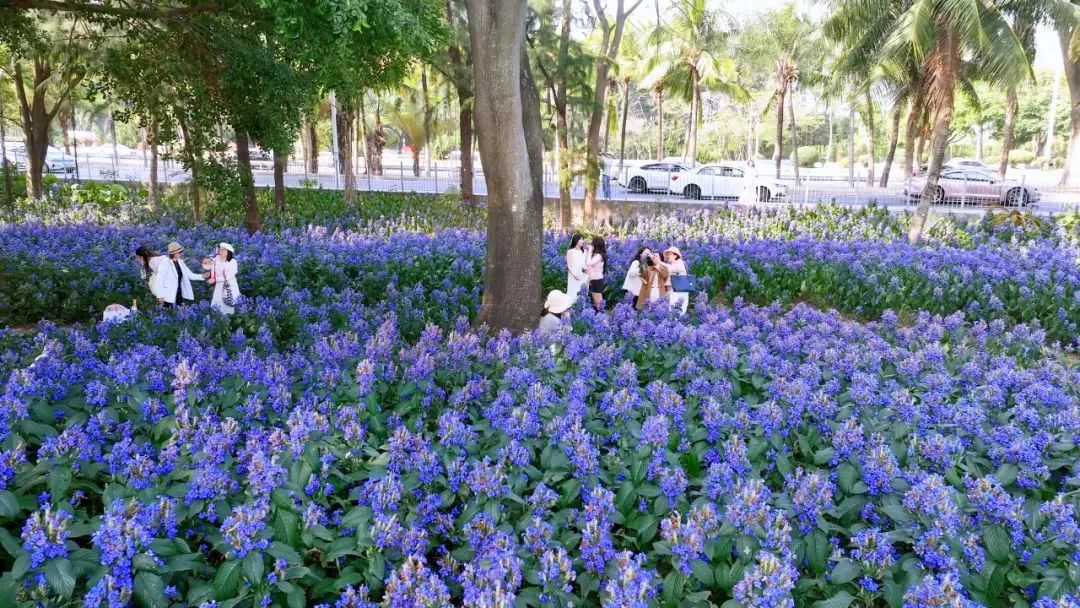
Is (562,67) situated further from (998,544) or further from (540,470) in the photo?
(998,544)

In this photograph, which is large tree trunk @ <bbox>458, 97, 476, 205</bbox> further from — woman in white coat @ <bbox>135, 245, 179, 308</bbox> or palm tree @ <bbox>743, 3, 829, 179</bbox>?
palm tree @ <bbox>743, 3, 829, 179</bbox>

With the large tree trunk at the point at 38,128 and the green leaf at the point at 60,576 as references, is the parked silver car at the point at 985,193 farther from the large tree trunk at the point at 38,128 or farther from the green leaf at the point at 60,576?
the large tree trunk at the point at 38,128

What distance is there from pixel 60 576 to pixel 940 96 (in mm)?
13641

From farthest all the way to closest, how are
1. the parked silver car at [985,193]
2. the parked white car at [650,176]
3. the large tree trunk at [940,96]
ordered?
the parked white car at [650,176] < the parked silver car at [985,193] < the large tree trunk at [940,96]

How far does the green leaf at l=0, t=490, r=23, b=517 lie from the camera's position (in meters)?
2.84

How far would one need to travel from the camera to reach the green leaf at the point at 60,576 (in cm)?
250

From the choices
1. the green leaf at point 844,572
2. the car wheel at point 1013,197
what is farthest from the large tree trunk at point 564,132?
the green leaf at point 844,572

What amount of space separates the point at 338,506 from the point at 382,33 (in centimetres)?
457

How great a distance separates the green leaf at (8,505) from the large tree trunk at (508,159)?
4.26m

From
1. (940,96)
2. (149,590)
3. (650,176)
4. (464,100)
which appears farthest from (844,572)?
(650,176)

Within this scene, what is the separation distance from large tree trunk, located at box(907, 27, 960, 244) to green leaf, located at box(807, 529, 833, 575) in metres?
11.0

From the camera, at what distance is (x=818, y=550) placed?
10.00 feet

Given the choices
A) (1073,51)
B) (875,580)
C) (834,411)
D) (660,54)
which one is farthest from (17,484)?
(660,54)

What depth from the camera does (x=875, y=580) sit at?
293cm
